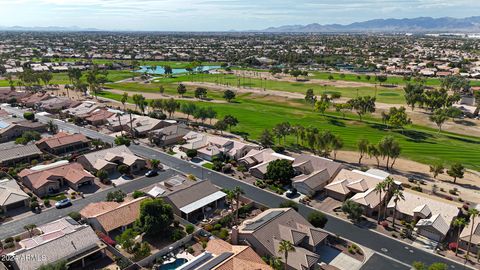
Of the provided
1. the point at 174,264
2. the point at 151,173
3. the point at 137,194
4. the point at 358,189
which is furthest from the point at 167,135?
the point at 174,264

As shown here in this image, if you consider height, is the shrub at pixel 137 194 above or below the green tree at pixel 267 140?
below

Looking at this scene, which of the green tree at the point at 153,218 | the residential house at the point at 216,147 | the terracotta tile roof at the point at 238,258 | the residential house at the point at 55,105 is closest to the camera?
the terracotta tile roof at the point at 238,258

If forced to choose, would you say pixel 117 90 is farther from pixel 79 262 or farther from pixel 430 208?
pixel 430 208

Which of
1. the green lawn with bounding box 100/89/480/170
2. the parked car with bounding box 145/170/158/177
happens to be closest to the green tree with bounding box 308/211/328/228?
the parked car with bounding box 145/170/158/177

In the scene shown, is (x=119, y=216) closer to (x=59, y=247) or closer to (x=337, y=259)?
(x=59, y=247)

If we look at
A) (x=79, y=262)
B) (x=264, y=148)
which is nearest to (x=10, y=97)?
(x=264, y=148)

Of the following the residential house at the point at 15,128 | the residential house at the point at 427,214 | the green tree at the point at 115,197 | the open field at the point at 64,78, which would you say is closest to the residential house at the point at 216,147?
the green tree at the point at 115,197

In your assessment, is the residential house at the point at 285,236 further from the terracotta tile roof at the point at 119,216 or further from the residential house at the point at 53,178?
the residential house at the point at 53,178
